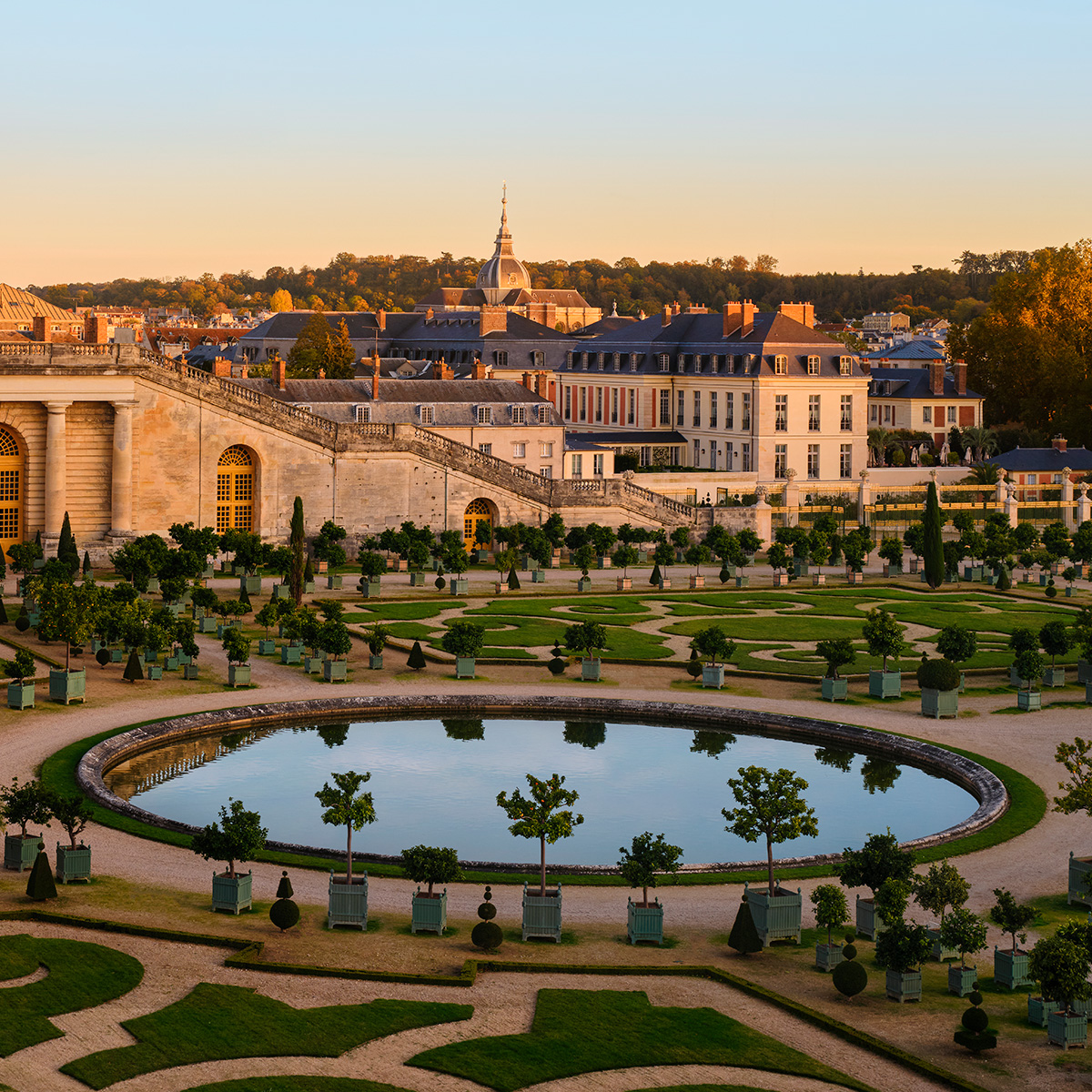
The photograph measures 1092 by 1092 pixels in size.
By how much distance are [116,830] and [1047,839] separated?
18.4 meters

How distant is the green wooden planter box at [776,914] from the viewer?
2880cm

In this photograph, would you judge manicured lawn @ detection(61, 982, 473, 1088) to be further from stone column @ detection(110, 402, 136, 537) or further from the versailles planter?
stone column @ detection(110, 402, 136, 537)

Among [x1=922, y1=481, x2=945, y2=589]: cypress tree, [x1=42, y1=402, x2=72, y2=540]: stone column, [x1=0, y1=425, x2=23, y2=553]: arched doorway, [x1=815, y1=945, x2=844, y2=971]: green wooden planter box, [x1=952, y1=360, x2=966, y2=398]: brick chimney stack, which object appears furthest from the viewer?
[x1=952, y1=360, x2=966, y2=398]: brick chimney stack

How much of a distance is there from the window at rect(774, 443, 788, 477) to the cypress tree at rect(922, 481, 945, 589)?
107ft

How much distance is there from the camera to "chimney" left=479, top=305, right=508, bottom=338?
135 metres

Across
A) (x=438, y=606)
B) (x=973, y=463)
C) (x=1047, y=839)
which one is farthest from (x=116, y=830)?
(x=973, y=463)

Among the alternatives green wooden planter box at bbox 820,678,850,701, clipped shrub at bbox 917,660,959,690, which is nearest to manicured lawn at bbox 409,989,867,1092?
clipped shrub at bbox 917,660,959,690

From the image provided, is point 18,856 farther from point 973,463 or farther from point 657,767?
point 973,463

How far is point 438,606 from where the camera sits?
2490 inches

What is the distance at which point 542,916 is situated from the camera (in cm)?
2850

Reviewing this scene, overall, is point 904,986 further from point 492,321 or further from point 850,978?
point 492,321

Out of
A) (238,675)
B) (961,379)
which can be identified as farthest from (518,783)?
(961,379)

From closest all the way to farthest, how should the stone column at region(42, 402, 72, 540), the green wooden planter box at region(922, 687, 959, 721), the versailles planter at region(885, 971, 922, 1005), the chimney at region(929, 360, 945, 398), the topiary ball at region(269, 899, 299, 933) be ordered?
the versailles planter at region(885, 971, 922, 1005), the topiary ball at region(269, 899, 299, 933), the green wooden planter box at region(922, 687, 959, 721), the stone column at region(42, 402, 72, 540), the chimney at region(929, 360, 945, 398)

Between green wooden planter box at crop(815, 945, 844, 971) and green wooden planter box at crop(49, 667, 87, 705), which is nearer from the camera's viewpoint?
green wooden planter box at crop(815, 945, 844, 971)
